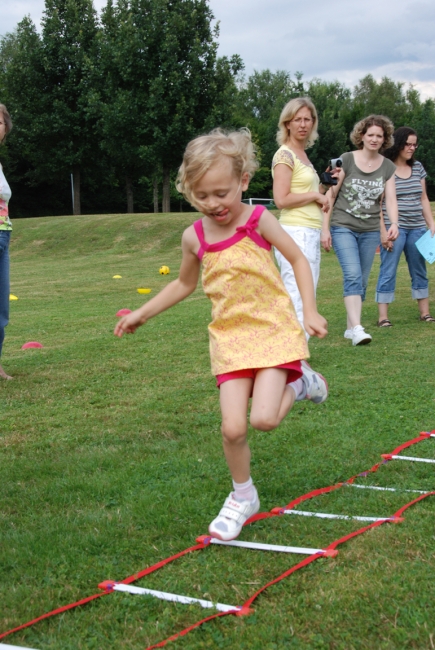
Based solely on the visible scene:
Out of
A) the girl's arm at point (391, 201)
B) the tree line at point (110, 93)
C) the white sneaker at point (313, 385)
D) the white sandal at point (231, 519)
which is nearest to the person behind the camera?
the white sandal at point (231, 519)

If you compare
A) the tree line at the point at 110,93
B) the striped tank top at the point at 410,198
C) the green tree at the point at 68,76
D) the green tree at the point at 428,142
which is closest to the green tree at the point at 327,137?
the green tree at the point at 428,142

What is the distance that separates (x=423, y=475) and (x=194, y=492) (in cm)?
121

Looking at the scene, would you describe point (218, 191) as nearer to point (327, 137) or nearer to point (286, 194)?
point (286, 194)

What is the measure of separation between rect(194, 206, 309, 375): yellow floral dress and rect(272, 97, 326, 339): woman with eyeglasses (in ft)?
8.22

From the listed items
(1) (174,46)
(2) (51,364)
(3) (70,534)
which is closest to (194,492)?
(3) (70,534)

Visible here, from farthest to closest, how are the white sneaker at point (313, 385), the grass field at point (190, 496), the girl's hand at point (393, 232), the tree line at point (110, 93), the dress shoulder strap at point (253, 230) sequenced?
the tree line at point (110, 93), the girl's hand at point (393, 232), the white sneaker at point (313, 385), the dress shoulder strap at point (253, 230), the grass field at point (190, 496)

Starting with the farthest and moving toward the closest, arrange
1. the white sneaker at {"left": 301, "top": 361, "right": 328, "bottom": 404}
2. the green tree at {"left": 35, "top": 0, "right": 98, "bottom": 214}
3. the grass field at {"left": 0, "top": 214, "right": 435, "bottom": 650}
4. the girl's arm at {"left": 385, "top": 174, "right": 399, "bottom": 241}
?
the green tree at {"left": 35, "top": 0, "right": 98, "bottom": 214} < the girl's arm at {"left": 385, "top": 174, "right": 399, "bottom": 241} < the white sneaker at {"left": 301, "top": 361, "right": 328, "bottom": 404} < the grass field at {"left": 0, "top": 214, "right": 435, "bottom": 650}

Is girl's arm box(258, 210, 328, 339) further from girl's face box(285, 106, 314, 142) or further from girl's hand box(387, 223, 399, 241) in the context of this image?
girl's hand box(387, 223, 399, 241)

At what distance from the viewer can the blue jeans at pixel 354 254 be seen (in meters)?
7.46

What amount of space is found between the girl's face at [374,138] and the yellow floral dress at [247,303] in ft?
14.3

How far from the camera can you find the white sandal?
3041 millimetres

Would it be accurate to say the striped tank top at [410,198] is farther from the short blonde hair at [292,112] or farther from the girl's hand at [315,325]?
the girl's hand at [315,325]

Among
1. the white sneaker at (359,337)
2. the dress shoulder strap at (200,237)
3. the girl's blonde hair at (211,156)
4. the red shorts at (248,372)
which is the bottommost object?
the white sneaker at (359,337)

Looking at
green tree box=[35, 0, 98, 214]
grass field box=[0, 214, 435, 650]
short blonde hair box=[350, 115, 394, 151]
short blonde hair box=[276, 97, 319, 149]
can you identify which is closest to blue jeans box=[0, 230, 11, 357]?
grass field box=[0, 214, 435, 650]
